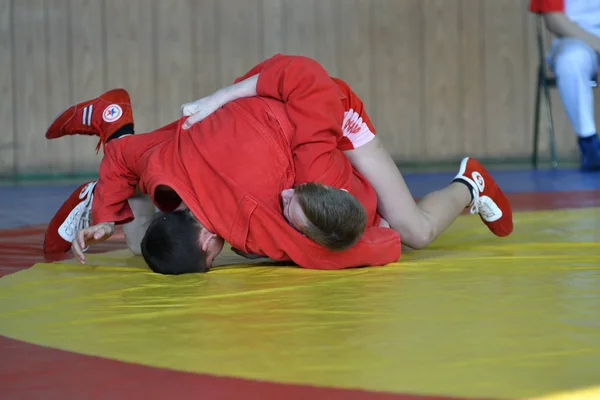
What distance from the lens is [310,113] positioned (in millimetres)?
2160

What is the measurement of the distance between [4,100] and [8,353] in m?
5.29

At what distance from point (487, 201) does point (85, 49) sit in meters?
4.44

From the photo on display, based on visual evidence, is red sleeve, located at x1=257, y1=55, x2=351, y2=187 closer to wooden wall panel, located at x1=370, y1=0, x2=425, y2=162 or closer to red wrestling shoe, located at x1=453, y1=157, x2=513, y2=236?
red wrestling shoe, located at x1=453, y1=157, x2=513, y2=236

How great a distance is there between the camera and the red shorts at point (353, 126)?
94.1 inches

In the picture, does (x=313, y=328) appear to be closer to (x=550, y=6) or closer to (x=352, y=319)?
(x=352, y=319)

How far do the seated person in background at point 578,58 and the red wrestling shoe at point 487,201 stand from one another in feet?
8.09

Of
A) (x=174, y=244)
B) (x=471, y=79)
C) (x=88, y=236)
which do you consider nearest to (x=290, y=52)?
(x=471, y=79)

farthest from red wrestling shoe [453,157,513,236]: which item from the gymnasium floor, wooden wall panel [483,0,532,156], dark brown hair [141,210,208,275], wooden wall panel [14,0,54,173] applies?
wooden wall panel [14,0,54,173]

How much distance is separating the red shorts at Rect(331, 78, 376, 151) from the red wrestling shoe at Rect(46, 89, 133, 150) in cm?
69

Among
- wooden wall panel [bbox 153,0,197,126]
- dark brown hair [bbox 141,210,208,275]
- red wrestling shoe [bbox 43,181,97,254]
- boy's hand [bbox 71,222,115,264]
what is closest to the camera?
dark brown hair [bbox 141,210,208,275]

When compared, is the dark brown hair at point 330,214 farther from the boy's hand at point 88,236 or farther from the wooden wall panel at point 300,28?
the wooden wall panel at point 300,28

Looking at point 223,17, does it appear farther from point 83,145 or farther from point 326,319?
point 326,319

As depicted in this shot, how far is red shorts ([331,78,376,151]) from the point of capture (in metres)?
2.39

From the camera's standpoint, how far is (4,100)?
6.32 m
